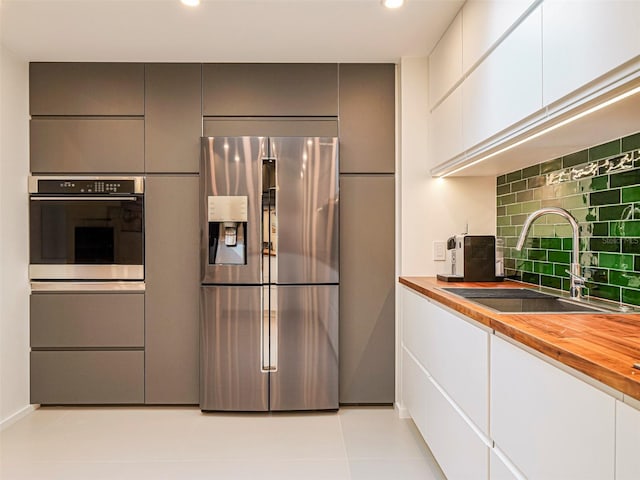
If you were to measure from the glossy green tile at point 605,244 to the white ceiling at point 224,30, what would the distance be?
1.32 meters

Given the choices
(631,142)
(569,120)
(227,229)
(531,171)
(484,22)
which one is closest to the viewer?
(569,120)

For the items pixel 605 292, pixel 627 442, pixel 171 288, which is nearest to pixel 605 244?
pixel 605 292

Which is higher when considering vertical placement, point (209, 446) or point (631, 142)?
point (631, 142)

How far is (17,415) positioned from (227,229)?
1.82 metres

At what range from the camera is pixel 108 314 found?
10.3ft

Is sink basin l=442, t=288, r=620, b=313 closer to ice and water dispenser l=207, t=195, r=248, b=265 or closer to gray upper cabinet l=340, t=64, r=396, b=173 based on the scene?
gray upper cabinet l=340, t=64, r=396, b=173

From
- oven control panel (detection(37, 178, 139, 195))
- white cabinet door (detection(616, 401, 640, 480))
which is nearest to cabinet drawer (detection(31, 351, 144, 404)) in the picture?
oven control panel (detection(37, 178, 139, 195))

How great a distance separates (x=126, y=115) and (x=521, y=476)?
3062 millimetres

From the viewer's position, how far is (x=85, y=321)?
3152mm

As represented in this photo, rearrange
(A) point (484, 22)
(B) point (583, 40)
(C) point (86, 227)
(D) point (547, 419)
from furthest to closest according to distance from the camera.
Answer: (C) point (86, 227) < (A) point (484, 22) < (B) point (583, 40) < (D) point (547, 419)

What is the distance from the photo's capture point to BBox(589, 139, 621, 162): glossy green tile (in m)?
1.79

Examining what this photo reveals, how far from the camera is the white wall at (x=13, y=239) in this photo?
9.53ft

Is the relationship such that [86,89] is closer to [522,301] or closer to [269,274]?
[269,274]

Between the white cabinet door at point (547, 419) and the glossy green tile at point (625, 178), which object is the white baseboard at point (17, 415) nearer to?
the white cabinet door at point (547, 419)
